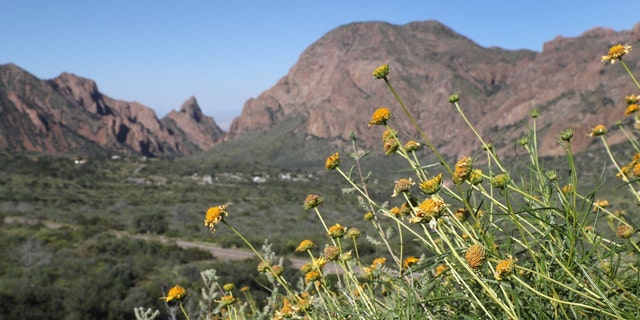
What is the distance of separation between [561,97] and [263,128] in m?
111

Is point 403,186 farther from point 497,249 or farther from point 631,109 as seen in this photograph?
point 631,109

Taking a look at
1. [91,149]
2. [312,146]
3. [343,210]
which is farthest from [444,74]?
[343,210]

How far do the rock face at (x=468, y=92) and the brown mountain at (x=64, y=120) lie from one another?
146 feet

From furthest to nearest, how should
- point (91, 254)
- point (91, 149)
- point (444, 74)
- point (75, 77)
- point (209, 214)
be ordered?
point (75, 77) → point (444, 74) → point (91, 149) → point (91, 254) → point (209, 214)

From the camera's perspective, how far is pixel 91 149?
139 metres

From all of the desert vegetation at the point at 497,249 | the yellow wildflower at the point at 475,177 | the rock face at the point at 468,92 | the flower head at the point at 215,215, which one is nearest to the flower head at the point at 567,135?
the desert vegetation at the point at 497,249

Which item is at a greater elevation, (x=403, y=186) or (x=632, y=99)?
(x=403, y=186)

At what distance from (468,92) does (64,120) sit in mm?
132503

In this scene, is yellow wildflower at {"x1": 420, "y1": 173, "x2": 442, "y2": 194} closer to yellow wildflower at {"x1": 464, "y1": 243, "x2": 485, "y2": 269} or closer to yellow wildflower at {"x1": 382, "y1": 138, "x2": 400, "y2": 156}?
yellow wildflower at {"x1": 464, "y1": 243, "x2": 485, "y2": 269}

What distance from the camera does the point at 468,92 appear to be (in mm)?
153500

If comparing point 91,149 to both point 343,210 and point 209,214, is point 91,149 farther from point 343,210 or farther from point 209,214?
point 209,214

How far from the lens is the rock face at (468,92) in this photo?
4006 inches

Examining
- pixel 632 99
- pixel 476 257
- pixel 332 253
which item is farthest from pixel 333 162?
pixel 632 99

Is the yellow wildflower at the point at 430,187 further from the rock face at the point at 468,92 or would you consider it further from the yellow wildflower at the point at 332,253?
the rock face at the point at 468,92
